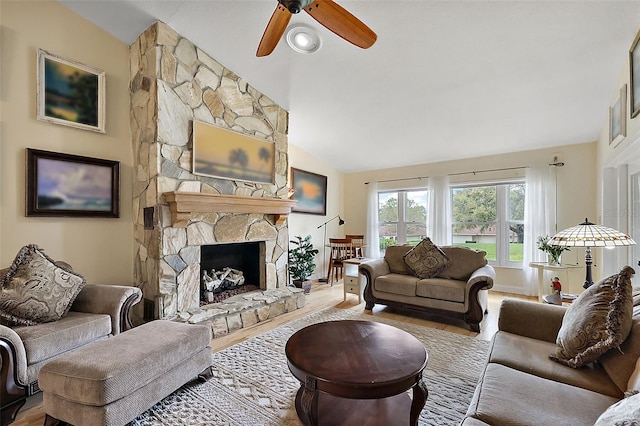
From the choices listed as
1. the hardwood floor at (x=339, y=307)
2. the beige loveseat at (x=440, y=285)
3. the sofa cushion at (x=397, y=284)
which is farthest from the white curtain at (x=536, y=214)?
the sofa cushion at (x=397, y=284)

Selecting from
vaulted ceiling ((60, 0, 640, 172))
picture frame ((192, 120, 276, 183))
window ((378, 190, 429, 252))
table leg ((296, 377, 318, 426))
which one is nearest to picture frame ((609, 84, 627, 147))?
vaulted ceiling ((60, 0, 640, 172))

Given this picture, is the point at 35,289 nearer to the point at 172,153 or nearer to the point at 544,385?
the point at 172,153

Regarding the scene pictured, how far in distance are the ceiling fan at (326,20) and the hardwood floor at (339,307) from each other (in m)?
2.77

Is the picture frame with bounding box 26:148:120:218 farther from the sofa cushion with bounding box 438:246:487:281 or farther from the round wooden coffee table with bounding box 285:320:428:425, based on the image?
the sofa cushion with bounding box 438:246:487:281

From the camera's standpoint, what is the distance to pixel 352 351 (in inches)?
70.3

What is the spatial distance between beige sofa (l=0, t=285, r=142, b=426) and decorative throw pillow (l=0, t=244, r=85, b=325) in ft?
0.25

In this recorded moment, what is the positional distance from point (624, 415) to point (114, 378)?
2.06 metres

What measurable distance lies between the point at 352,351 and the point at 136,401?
126cm

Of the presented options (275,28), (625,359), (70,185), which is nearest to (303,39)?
(275,28)

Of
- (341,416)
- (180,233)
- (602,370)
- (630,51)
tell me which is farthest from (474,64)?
(180,233)

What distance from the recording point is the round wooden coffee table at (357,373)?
1.48 metres

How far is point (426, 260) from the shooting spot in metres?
3.95

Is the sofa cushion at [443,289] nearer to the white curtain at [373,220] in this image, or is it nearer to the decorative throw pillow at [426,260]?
the decorative throw pillow at [426,260]

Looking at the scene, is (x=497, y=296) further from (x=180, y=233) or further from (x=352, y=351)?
(x=180, y=233)
